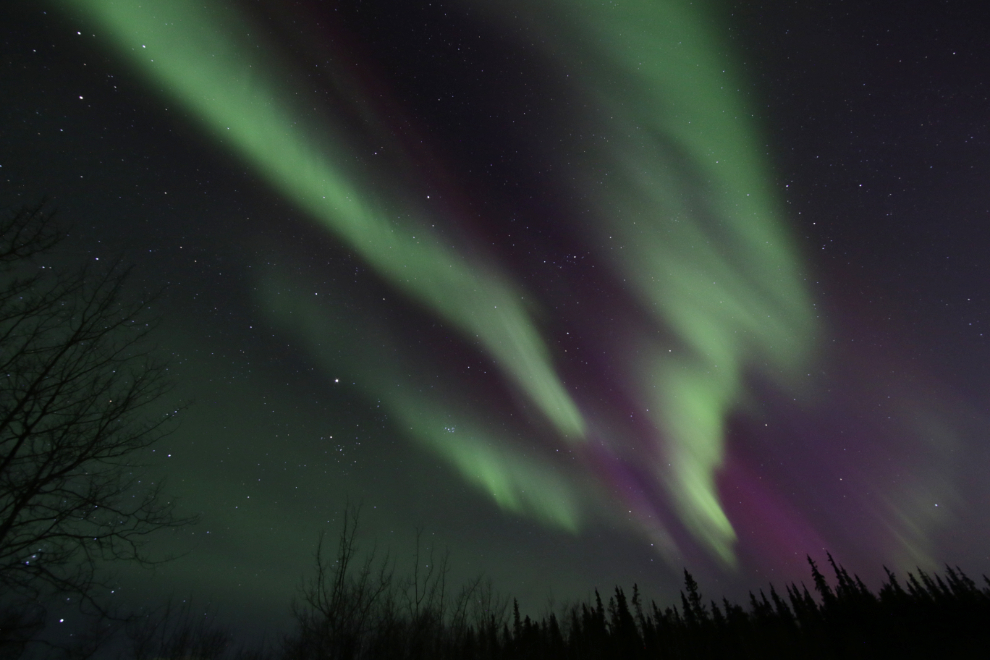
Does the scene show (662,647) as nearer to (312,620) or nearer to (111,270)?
(312,620)

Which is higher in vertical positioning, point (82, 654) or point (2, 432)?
point (2, 432)

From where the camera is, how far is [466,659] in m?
25.9

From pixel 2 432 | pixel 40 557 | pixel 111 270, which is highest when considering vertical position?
pixel 111 270

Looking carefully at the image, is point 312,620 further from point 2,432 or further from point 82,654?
point 2,432

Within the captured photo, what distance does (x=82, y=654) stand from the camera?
244 inches

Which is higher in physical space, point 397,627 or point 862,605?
point 862,605

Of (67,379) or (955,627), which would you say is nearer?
(67,379)

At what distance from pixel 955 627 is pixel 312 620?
349 ft

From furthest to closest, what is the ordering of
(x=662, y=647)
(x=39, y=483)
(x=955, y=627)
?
(x=955, y=627)
(x=662, y=647)
(x=39, y=483)

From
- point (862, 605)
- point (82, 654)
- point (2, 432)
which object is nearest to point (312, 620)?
point (82, 654)

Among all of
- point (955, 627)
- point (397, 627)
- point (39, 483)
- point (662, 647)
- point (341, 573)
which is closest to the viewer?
point (39, 483)

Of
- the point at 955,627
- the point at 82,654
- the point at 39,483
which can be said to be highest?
the point at 955,627

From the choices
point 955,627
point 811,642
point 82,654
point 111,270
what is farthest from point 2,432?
point 955,627

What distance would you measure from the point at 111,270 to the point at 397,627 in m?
20.8
